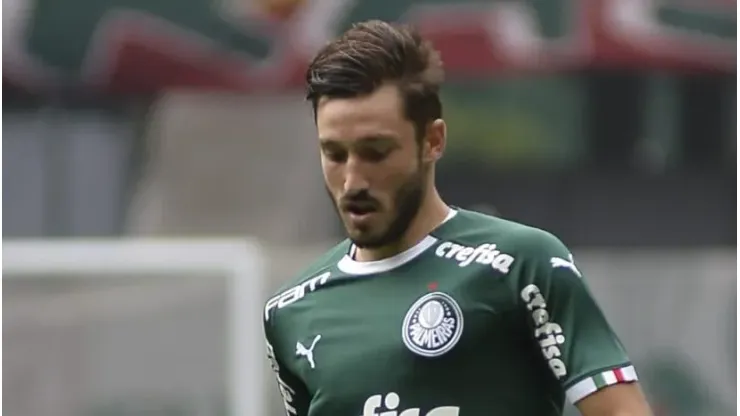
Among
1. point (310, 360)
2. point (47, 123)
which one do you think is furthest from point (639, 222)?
point (310, 360)

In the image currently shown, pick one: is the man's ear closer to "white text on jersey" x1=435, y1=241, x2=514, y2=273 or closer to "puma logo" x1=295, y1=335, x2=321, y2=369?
"white text on jersey" x1=435, y1=241, x2=514, y2=273

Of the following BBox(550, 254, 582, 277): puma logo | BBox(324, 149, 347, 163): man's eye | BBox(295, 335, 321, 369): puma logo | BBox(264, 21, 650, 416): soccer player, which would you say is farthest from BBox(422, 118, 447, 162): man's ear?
BBox(295, 335, 321, 369): puma logo

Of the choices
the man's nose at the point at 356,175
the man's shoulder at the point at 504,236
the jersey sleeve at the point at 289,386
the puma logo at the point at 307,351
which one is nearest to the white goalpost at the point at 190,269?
the jersey sleeve at the point at 289,386

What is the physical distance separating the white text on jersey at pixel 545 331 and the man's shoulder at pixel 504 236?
0.06m

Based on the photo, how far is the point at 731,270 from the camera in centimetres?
856

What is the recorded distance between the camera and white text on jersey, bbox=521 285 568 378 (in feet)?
7.78

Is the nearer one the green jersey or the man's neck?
the green jersey

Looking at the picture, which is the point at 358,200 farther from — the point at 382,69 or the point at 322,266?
the point at 322,266

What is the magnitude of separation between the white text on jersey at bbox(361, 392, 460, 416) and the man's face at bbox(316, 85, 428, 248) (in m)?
0.24

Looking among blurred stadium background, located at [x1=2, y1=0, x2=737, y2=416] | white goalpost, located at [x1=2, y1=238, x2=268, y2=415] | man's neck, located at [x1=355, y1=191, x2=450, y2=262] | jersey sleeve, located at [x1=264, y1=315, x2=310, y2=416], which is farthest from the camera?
blurred stadium background, located at [x1=2, y1=0, x2=737, y2=416]

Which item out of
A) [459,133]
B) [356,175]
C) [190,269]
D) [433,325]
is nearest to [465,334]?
[433,325]

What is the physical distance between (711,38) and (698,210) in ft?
3.44

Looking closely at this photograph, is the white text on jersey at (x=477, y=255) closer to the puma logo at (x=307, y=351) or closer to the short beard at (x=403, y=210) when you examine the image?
the short beard at (x=403, y=210)

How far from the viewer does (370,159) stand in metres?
2.42
